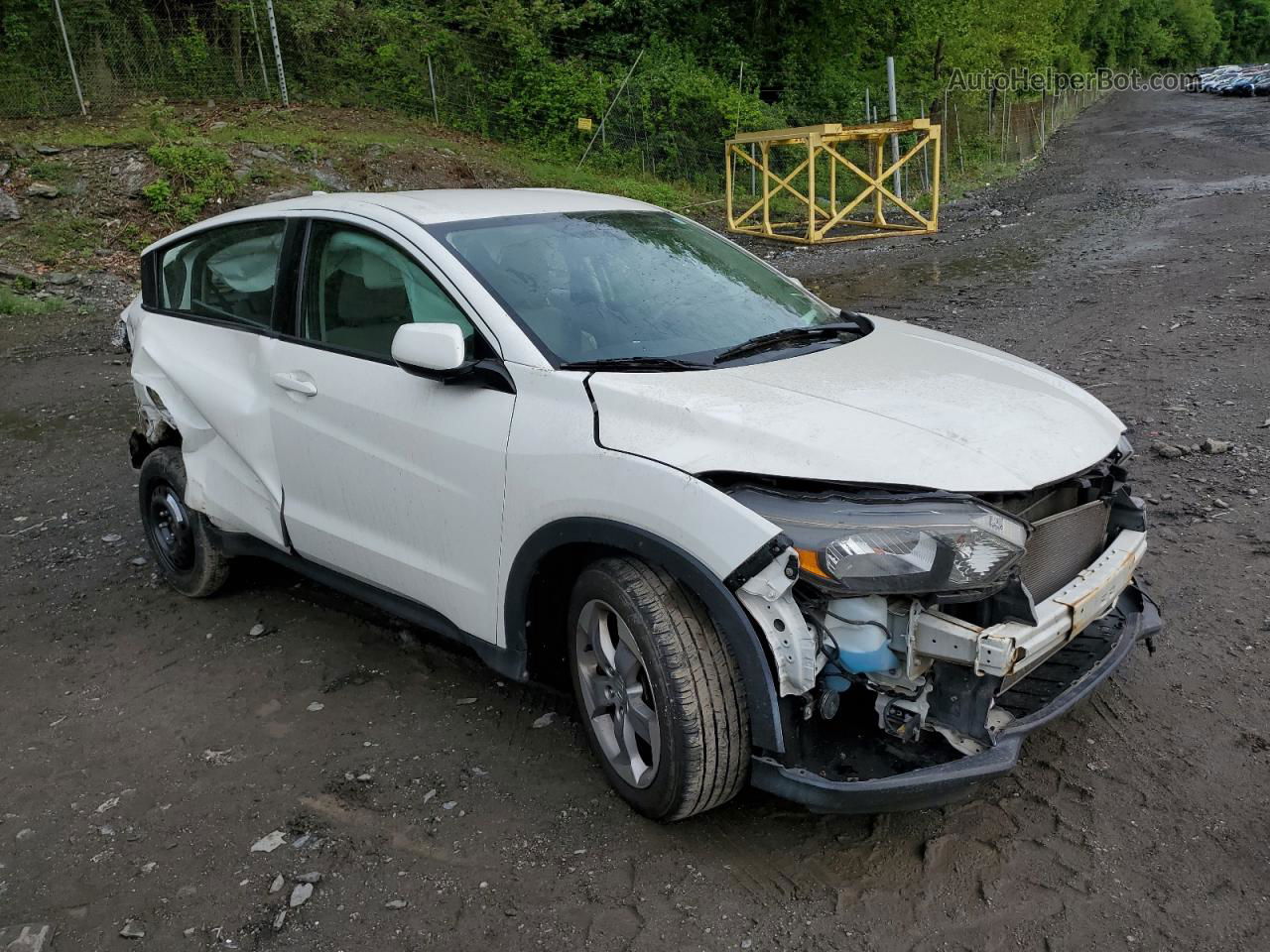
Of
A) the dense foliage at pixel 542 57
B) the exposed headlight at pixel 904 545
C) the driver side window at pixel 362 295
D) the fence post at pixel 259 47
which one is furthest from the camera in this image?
the fence post at pixel 259 47

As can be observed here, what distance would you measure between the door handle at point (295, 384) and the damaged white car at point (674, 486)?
0.05 ft

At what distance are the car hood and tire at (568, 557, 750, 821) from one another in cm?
37

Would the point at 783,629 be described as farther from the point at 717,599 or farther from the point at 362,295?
Result: the point at 362,295

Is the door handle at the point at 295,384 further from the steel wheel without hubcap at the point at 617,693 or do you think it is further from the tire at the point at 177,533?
the steel wheel without hubcap at the point at 617,693

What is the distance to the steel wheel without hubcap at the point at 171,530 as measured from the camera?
4848 millimetres

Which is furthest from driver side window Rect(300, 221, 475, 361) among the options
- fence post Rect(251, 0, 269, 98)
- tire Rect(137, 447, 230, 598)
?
fence post Rect(251, 0, 269, 98)

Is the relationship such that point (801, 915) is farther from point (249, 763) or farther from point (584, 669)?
point (249, 763)

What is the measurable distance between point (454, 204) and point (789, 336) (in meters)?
1.31

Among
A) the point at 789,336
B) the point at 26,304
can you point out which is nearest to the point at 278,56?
the point at 26,304

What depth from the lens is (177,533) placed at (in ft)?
16.1

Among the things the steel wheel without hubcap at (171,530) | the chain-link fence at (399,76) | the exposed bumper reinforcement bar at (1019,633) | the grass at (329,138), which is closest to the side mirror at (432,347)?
the exposed bumper reinforcement bar at (1019,633)

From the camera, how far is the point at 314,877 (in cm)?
306

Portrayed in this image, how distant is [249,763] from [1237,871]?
9.76 ft

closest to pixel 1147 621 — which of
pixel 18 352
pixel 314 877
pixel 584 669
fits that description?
pixel 584 669
